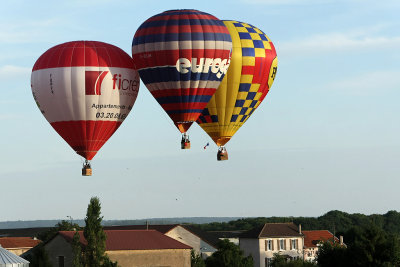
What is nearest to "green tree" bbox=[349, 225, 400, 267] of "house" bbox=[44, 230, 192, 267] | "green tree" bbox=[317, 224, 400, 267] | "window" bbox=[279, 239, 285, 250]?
"green tree" bbox=[317, 224, 400, 267]

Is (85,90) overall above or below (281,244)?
above

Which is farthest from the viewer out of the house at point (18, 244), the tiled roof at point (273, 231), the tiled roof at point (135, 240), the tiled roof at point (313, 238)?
the tiled roof at point (313, 238)

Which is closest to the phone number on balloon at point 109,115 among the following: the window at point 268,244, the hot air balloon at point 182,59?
the hot air balloon at point 182,59

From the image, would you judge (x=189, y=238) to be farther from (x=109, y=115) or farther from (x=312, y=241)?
(x=109, y=115)

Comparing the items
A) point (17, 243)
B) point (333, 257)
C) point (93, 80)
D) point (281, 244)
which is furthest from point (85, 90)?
point (281, 244)

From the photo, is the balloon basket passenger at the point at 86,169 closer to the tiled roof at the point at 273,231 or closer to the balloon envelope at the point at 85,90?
the balloon envelope at the point at 85,90

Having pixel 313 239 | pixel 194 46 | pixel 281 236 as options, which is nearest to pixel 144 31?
pixel 194 46
